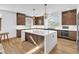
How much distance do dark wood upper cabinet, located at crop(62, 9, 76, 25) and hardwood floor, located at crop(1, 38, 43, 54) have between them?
1.99 feet

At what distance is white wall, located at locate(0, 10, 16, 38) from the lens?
161 cm

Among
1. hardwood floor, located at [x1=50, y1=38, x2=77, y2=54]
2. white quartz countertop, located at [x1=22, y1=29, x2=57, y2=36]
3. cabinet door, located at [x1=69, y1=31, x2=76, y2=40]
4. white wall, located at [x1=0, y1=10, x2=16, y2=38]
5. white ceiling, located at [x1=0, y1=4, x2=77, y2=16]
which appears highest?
white ceiling, located at [x1=0, y1=4, x2=77, y2=16]

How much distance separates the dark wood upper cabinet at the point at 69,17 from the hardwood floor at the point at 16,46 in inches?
23.9

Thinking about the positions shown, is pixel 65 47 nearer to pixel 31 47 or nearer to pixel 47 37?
pixel 47 37

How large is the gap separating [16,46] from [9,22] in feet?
1.28

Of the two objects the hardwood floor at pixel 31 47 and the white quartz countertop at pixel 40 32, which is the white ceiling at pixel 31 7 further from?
the hardwood floor at pixel 31 47

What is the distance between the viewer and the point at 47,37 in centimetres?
165

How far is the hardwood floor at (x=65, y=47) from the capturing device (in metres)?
1.59

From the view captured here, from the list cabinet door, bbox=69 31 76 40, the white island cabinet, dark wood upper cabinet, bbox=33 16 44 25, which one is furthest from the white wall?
cabinet door, bbox=69 31 76 40

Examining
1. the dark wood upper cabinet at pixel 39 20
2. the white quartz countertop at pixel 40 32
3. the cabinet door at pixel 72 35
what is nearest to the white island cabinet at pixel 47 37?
the white quartz countertop at pixel 40 32

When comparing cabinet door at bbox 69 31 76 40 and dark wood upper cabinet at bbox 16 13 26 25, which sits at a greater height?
dark wood upper cabinet at bbox 16 13 26 25

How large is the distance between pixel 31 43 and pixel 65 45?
536 millimetres

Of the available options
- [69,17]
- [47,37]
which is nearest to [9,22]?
[47,37]

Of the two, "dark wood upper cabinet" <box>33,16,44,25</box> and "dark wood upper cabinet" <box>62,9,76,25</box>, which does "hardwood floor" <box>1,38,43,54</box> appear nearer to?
"dark wood upper cabinet" <box>33,16,44,25</box>
